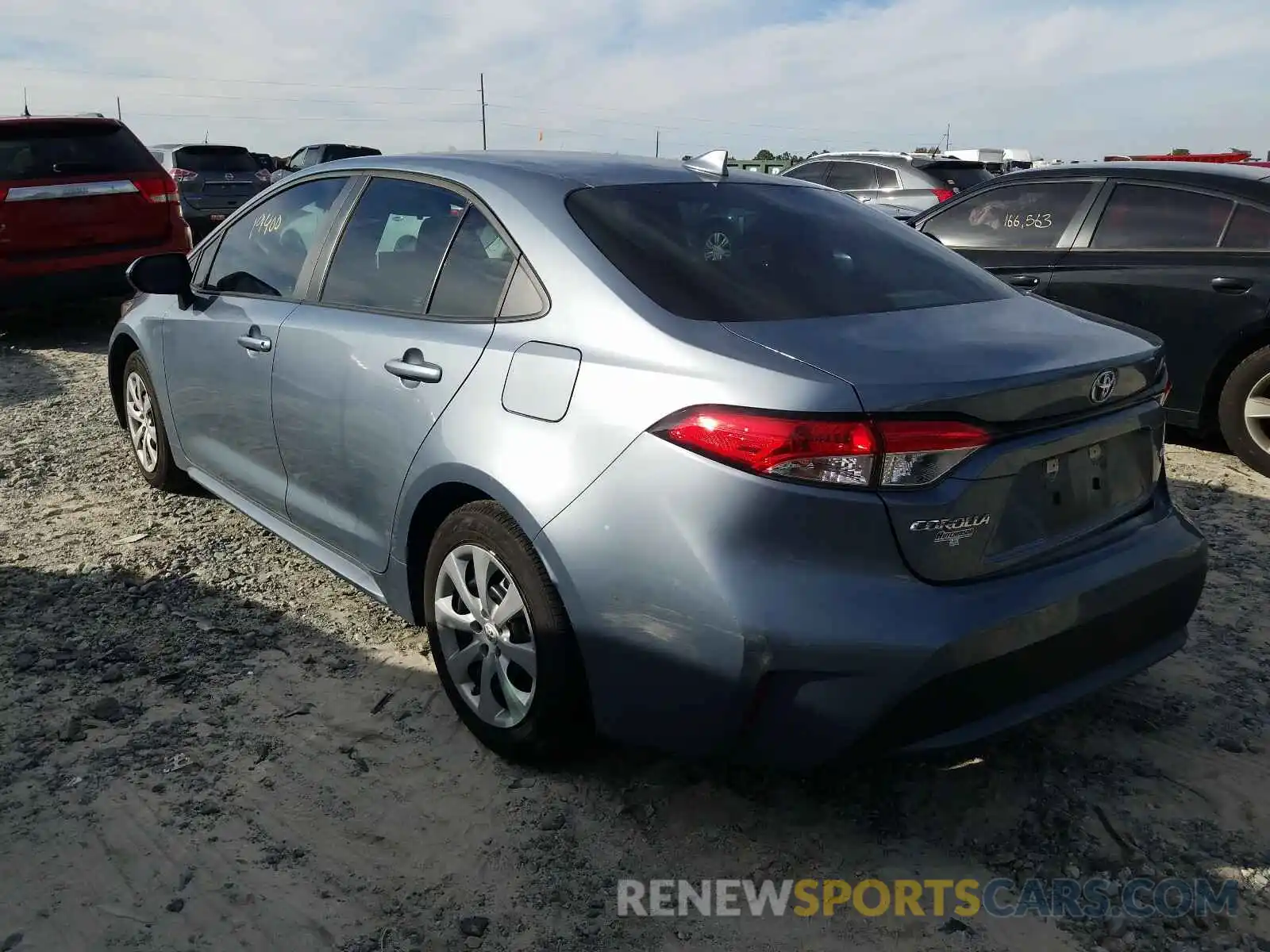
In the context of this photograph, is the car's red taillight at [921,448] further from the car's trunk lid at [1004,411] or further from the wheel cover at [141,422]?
the wheel cover at [141,422]

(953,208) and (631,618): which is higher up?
(953,208)

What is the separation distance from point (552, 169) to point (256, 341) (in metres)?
1.29

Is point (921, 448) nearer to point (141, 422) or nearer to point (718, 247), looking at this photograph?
point (718, 247)

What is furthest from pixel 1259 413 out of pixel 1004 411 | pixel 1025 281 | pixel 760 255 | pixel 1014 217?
pixel 1004 411

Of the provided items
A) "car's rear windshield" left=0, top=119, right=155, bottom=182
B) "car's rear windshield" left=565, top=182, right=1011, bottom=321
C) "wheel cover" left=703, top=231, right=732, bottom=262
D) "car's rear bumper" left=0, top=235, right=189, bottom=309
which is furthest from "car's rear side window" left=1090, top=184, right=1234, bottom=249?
"car's rear windshield" left=0, top=119, right=155, bottom=182

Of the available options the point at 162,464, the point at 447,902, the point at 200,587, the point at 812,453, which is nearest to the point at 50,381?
the point at 162,464

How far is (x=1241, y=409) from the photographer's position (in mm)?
5176

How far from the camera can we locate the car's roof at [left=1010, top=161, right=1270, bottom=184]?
5.44 metres

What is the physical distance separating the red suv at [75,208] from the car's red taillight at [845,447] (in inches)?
304

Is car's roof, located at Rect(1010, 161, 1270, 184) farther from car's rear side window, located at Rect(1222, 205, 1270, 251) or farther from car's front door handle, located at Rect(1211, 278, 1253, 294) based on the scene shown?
car's front door handle, located at Rect(1211, 278, 1253, 294)

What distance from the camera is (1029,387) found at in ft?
7.16

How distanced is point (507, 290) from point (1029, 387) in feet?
4.28

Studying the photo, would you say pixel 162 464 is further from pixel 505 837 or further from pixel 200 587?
pixel 505 837

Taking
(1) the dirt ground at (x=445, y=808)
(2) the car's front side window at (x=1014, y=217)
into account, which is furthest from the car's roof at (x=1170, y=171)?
(1) the dirt ground at (x=445, y=808)
